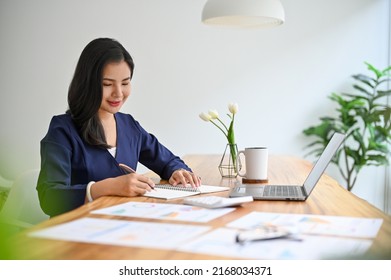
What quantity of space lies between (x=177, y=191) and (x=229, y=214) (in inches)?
15.2

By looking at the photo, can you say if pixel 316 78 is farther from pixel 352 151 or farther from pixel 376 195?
pixel 376 195

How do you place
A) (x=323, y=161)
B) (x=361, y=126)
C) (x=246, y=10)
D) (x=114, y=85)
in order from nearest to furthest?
1. (x=323, y=161)
2. (x=114, y=85)
3. (x=246, y=10)
4. (x=361, y=126)

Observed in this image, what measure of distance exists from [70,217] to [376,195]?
12.5 ft

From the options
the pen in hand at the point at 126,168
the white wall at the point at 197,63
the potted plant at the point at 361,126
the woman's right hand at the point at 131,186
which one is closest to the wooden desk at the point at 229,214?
the woman's right hand at the point at 131,186

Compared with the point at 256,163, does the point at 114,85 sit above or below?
above

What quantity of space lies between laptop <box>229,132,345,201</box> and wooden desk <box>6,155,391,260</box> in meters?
0.03

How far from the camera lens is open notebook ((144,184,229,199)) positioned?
61.2 inches

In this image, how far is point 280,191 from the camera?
1635mm

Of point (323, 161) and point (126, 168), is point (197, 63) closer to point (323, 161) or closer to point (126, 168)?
point (126, 168)

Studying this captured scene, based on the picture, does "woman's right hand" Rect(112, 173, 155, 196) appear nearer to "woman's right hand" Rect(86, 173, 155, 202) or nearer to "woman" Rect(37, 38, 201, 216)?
"woman's right hand" Rect(86, 173, 155, 202)

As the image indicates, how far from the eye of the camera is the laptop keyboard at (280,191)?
5.15 feet

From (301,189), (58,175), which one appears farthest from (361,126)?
(58,175)

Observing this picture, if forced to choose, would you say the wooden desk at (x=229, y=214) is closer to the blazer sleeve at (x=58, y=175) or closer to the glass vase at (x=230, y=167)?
the glass vase at (x=230, y=167)

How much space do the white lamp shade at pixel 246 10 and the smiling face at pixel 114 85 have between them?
720mm
